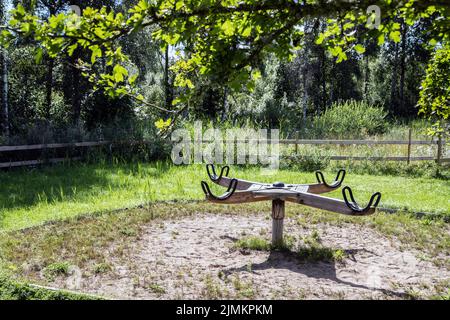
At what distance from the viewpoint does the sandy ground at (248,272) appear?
414 centimetres

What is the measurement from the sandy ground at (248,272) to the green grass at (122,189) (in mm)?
1956

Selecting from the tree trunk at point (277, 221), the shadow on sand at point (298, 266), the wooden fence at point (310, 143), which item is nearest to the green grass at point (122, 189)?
the wooden fence at point (310, 143)

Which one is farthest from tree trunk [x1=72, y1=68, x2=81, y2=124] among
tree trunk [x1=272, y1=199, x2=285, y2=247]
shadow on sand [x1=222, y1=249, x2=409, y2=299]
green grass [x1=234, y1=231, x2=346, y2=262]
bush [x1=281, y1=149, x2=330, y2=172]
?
shadow on sand [x1=222, y1=249, x2=409, y2=299]

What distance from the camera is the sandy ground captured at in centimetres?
414

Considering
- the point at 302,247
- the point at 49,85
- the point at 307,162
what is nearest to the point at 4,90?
the point at 49,85

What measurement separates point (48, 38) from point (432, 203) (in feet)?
25.0

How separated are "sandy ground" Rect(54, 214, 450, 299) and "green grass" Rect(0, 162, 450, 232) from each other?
196 centimetres

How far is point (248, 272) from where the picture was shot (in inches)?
184

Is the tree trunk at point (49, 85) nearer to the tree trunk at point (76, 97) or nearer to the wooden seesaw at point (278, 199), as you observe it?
the tree trunk at point (76, 97)

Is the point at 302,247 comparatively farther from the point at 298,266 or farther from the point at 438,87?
the point at 438,87

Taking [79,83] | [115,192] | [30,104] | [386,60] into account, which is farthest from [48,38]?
[386,60]

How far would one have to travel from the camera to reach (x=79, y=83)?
19.9 metres

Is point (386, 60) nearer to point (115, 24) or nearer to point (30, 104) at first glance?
point (30, 104)

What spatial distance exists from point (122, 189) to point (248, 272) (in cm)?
493
